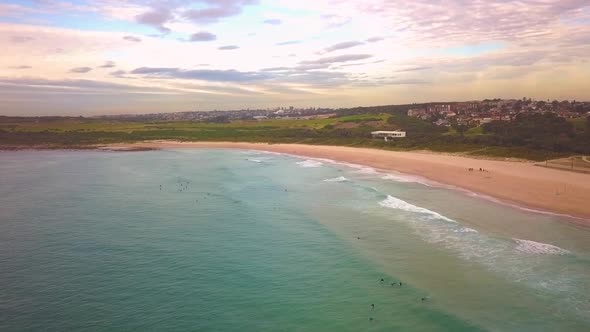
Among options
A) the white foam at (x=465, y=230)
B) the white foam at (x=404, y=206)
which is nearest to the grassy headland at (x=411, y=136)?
the white foam at (x=404, y=206)

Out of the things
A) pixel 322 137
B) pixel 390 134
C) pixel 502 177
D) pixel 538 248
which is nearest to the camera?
pixel 538 248

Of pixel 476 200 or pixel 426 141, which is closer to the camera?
pixel 476 200

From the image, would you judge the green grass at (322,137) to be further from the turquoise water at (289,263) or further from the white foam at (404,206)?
the turquoise water at (289,263)

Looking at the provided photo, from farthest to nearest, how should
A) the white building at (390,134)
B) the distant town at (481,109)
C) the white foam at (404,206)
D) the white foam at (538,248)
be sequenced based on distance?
the distant town at (481,109), the white building at (390,134), the white foam at (404,206), the white foam at (538,248)

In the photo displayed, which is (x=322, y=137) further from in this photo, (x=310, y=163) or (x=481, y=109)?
(x=481, y=109)

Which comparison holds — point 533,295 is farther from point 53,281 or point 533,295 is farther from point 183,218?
point 183,218

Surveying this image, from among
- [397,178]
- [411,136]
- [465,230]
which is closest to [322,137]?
[411,136]

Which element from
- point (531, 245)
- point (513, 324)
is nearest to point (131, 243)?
point (513, 324)
